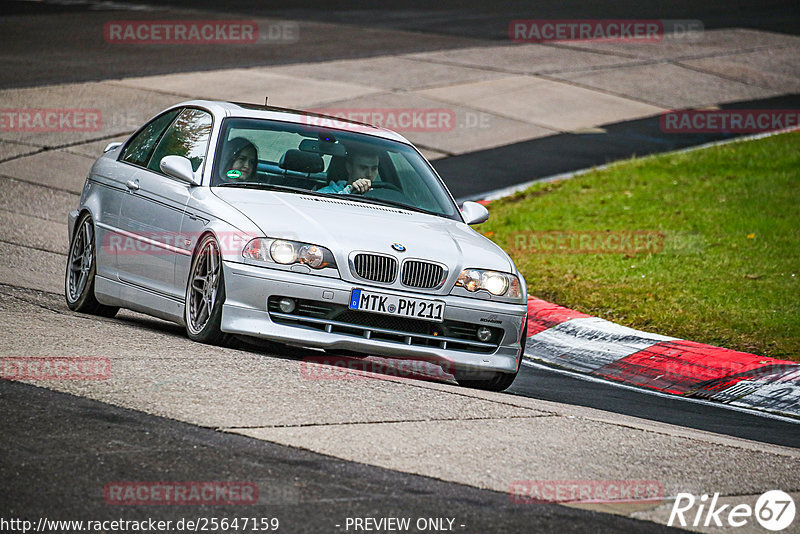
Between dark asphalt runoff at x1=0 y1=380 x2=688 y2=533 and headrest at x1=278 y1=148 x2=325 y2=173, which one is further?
headrest at x1=278 y1=148 x2=325 y2=173

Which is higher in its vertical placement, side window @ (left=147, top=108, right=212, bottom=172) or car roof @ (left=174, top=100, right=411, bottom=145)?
car roof @ (left=174, top=100, right=411, bottom=145)

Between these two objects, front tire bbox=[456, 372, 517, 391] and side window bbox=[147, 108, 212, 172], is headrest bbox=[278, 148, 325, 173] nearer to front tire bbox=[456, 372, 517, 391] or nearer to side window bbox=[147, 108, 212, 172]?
side window bbox=[147, 108, 212, 172]

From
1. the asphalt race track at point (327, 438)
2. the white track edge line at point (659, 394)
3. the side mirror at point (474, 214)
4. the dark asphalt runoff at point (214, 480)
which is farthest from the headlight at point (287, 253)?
the white track edge line at point (659, 394)

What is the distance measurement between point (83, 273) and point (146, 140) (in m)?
1.07

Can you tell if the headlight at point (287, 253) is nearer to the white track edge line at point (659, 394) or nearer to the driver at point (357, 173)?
the driver at point (357, 173)

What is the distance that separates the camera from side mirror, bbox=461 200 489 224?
27.7ft

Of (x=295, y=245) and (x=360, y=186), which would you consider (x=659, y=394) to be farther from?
(x=295, y=245)

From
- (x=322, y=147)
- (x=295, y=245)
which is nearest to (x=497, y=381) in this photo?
(x=295, y=245)

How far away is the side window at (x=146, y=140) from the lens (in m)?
8.86

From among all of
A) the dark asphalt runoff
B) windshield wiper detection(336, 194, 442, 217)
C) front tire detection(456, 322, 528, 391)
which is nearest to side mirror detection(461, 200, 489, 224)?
windshield wiper detection(336, 194, 442, 217)

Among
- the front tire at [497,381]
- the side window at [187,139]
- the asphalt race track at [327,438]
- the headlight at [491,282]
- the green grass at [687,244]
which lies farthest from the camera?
the green grass at [687,244]

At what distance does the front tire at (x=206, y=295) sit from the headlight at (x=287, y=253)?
0.23 metres

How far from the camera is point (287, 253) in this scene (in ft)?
23.4

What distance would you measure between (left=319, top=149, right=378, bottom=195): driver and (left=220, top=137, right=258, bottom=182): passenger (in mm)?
487
